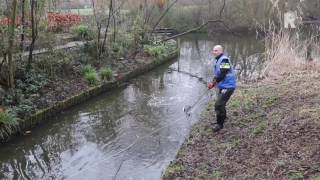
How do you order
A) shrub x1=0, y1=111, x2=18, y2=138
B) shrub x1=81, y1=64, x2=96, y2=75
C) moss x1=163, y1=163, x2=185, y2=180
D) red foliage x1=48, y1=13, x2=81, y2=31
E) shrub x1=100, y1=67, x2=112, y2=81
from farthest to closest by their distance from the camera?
shrub x1=100, y1=67, x2=112, y2=81, shrub x1=81, y1=64, x2=96, y2=75, red foliage x1=48, y1=13, x2=81, y2=31, shrub x1=0, y1=111, x2=18, y2=138, moss x1=163, y1=163, x2=185, y2=180

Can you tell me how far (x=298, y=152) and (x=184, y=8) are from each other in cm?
3235

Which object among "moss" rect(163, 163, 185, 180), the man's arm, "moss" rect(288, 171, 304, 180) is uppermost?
the man's arm

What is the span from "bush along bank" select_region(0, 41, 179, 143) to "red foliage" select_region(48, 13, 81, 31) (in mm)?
1024

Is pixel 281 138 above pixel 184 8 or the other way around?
the other way around

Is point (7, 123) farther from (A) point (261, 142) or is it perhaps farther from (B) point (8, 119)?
(A) point (261, 142)

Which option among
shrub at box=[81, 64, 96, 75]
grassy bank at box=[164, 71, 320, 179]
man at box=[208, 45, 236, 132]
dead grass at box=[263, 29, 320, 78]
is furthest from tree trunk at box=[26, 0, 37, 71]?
dead grass at box=[263, 29, 320, 78]

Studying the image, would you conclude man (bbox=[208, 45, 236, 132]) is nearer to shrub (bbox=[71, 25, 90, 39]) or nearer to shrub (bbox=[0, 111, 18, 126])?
shrub (bbox=[0, 111, 18, 126])

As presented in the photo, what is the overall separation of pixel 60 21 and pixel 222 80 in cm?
939

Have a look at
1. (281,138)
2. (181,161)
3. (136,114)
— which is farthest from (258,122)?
(136,114)

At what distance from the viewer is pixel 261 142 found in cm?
729

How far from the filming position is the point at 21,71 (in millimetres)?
12172

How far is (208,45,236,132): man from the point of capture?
8430mm

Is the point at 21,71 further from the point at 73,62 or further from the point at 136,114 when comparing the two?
the point at 136,114

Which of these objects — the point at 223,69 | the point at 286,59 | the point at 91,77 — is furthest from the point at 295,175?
→ the point at 91,77
